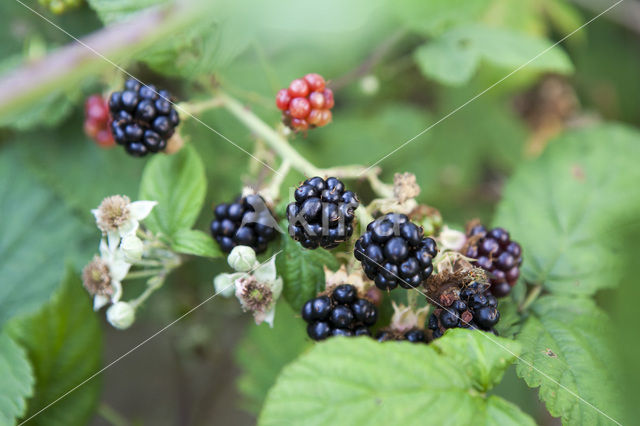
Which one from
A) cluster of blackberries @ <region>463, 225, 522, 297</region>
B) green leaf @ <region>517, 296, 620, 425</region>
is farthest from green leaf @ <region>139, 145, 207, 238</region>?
green leaf @ <region>517, 296, 620, 425</region>

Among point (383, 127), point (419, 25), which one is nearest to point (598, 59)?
point (383, 127)

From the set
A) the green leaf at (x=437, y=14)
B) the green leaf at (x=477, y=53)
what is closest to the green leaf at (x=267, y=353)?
the green leaf at (x=477, y=53)

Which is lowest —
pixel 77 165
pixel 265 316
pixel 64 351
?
pixel 64 351


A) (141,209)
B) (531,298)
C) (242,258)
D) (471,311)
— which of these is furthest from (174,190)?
(531,298)

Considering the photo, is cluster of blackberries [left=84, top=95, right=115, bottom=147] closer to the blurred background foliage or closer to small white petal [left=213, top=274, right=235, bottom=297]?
the blurred background foliage

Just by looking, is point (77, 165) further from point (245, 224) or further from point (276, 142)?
point (245, 224)

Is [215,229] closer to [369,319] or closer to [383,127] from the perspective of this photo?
[369,319]
